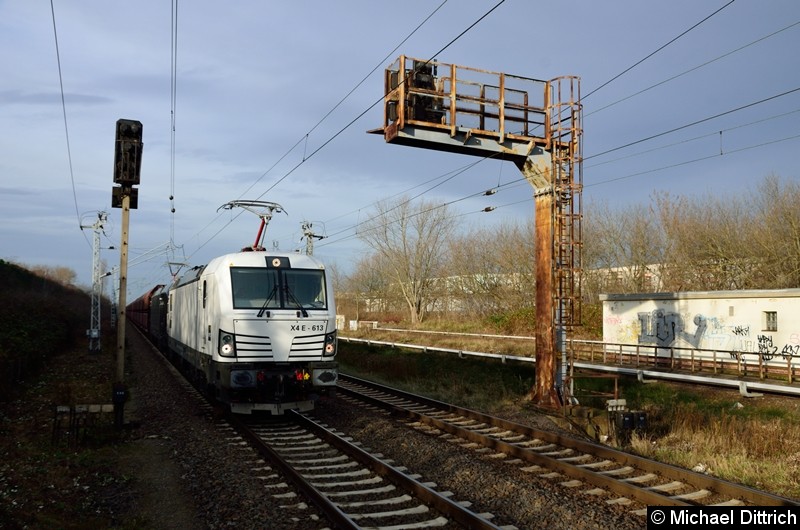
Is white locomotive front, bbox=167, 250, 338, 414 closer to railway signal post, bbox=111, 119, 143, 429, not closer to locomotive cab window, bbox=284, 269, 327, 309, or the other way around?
locomotive cab window, bbox=284, 269, 327, 309

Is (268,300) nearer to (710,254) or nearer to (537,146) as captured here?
(537,146)

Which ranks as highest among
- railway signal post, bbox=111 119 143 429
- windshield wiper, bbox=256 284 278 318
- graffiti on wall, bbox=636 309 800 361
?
railway signal post, bbox=111 119 143 429

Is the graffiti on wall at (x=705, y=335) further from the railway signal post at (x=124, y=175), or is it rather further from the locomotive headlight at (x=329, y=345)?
the railway signal post at (x=124, y=175)

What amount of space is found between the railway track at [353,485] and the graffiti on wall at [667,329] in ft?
59.1

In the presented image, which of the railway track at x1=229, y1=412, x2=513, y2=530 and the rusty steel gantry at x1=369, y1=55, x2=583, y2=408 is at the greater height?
the rusty steel gantry at x1=369, y1=55, x2=583, y2=408

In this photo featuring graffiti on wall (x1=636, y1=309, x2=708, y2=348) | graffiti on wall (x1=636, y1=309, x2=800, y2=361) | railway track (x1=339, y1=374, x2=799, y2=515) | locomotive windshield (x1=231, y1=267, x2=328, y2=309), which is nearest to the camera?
railway track (x1=339, y1=374, x2=799, y2=515)

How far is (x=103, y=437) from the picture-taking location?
10.8 meters

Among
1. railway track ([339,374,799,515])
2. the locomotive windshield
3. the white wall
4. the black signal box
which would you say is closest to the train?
the locomotive windshield

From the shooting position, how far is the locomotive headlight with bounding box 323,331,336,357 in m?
12.5

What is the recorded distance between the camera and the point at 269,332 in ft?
39.4

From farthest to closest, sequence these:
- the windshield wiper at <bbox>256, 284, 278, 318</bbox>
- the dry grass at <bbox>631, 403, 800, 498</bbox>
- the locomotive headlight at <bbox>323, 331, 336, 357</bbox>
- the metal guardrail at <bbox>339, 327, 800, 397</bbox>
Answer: the metal guardrail at <bbox>339, 327, 800, 397</bbox> → the locomotive headlight at <bbox>323, 331, 336, 357</bbox> → the windshield wiper at <bbox>256, 284, 278, 318</bbox> → the dry grass at <bbox>631, 403, 800, 498</bbox>

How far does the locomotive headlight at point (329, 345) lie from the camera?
1248 cm

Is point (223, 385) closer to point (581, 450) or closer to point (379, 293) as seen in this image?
point (581, 450)

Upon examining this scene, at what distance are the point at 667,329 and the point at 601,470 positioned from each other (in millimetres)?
18518
